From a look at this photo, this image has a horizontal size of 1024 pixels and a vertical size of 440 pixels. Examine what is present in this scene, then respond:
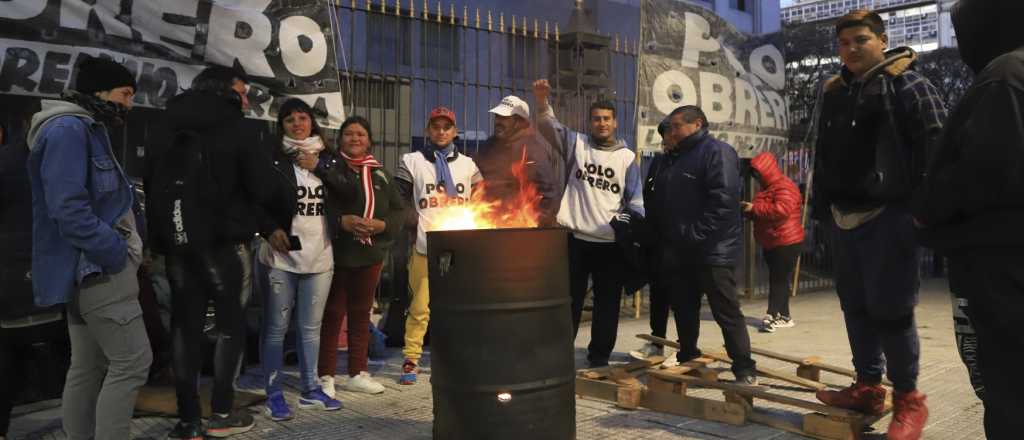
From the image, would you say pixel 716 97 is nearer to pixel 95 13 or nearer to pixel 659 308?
pixel 659 308

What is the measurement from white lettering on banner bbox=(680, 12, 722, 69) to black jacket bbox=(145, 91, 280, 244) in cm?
687

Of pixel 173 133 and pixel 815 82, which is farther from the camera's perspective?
pixel 815 82

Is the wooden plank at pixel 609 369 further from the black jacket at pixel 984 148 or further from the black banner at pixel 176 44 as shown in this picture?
the black banner at pixel 176 44

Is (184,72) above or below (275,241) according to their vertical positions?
above

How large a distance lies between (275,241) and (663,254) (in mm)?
2950

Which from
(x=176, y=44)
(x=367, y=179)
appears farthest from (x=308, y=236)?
(x=176, y=44)

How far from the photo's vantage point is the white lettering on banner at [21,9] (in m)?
5.93

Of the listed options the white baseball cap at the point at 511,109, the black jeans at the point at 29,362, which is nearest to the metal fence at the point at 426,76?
the white baseball cap at the point at 511,109

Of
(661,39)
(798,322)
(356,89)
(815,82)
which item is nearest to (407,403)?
(356,89)

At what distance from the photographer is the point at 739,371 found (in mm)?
5230

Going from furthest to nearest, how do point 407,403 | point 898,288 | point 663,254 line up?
point 663,254 → point 407,403 → point 898,288

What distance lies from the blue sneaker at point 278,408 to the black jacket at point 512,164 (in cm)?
218

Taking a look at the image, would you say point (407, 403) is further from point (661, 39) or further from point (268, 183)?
point (661, 39)

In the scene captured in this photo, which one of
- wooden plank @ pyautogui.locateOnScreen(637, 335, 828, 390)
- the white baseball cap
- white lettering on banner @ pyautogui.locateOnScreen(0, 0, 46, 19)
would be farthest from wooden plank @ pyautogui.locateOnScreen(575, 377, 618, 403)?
white lettering on banner @ pyautogui.locateOnScreen(0, 0, 46, 19)
